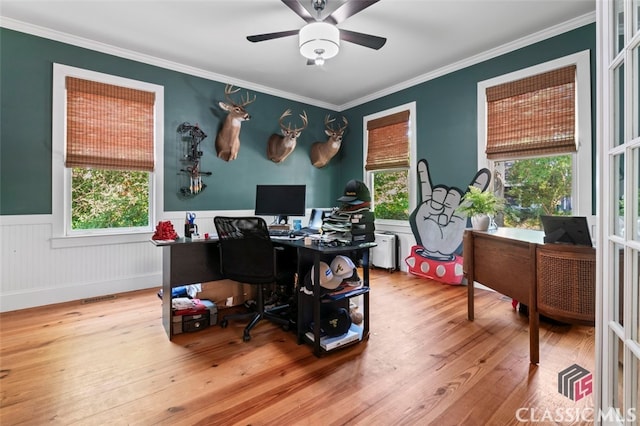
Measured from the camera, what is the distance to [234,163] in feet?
14.5

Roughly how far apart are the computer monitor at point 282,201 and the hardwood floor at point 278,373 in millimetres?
1281

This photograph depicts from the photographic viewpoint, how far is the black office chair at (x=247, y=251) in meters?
2.27

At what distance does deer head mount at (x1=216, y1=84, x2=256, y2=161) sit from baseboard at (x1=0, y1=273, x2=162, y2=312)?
1.86 meters

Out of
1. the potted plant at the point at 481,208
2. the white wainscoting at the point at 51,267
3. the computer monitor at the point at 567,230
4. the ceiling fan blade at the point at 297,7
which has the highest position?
the ceiling fan blade at the point at 297,7

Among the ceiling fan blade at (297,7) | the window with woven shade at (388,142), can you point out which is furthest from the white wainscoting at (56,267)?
the window with woven shade at (388,142)

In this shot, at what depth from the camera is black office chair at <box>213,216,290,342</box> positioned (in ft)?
7.44

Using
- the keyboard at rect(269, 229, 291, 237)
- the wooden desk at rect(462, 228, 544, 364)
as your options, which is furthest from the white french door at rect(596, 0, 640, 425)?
the keyboard at rect(269, 229, 291, 237)

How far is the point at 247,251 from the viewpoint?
232cm

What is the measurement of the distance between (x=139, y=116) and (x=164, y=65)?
2.50ft

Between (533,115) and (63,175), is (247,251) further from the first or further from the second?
(533,115)

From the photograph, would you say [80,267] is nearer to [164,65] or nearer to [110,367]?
[110,367]

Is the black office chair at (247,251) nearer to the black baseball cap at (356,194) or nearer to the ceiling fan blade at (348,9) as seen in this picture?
the black baseball cap at (356,194)

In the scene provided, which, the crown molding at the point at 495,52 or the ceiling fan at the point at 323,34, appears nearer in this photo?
the ceiling fan at the point at 323,34

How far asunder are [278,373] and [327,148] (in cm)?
400
